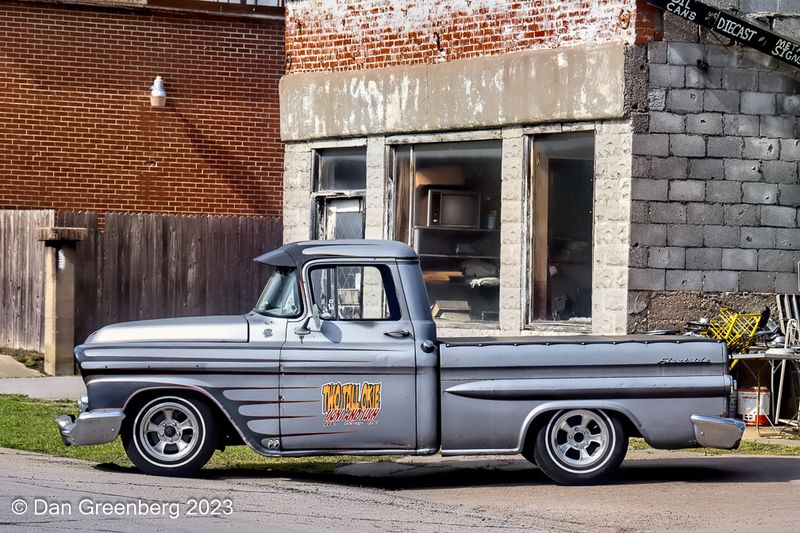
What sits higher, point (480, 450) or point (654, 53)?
point (654, 53)

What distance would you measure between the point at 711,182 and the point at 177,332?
6.64 meters

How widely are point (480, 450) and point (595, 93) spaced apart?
5.52 m

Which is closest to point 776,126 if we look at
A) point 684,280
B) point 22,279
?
point 684,280

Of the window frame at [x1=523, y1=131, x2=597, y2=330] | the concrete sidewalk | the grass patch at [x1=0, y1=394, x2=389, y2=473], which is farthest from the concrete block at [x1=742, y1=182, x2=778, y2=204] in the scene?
the concrete sidewalk

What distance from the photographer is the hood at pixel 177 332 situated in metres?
9.98

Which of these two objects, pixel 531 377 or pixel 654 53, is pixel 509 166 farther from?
pixel 531 377

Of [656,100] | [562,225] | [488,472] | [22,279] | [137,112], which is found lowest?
[488,472]

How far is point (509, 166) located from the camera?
15102mm

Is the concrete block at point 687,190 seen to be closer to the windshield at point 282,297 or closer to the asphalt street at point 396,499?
the asphalt street at point 396,499

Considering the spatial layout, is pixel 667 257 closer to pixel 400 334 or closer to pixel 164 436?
pixel 400 334

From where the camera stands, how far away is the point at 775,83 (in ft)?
47.2

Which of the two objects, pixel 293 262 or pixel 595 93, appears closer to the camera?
pixel 293 262

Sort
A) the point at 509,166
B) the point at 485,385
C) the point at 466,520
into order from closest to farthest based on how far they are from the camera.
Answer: the point at 466,520 < the point at 485,385 < the point at 509,166

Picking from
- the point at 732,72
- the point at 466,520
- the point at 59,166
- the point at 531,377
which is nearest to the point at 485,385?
the point at 531,377
